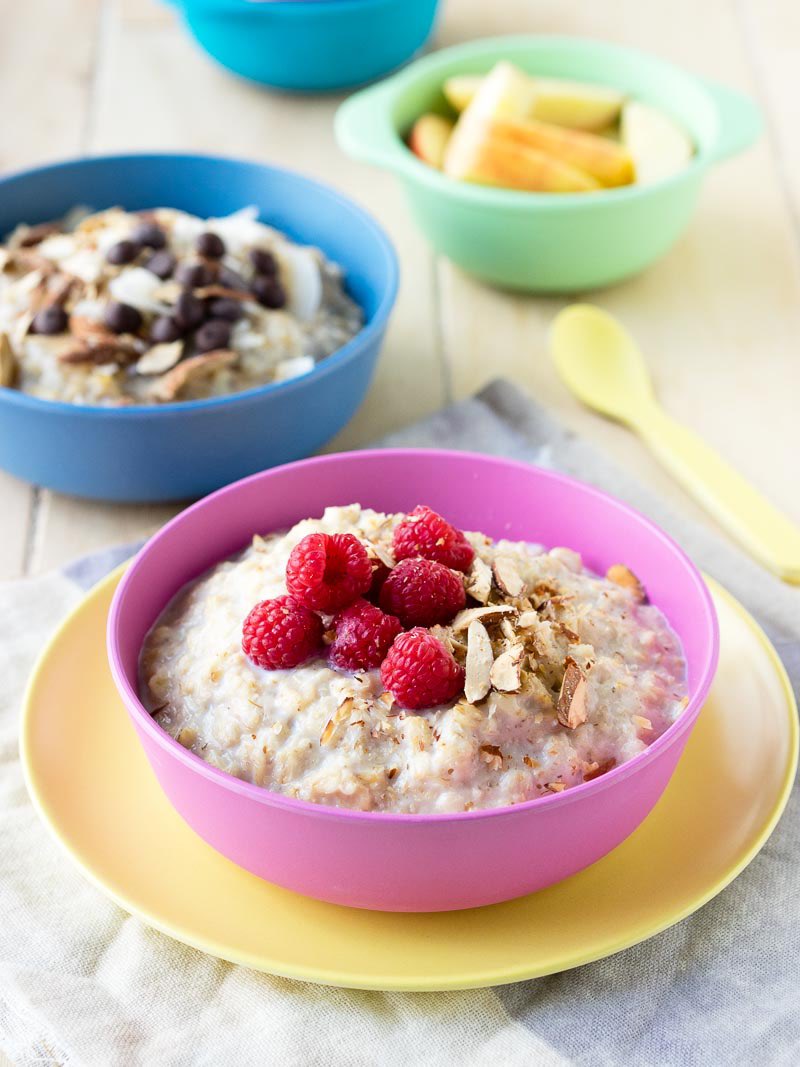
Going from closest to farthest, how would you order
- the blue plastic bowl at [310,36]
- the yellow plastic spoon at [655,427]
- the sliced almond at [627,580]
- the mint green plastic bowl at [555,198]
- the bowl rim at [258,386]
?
1. the sliced almond at [627,580]
2. the bowl rim at [258,386]
3. the yellow plastic spoon at [655,427]
4. the mint green plastic bowl at [555,198]
5. the blue plastic bowl at [310,36]

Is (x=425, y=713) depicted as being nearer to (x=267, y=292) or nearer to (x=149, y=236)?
(x=267, y=292)

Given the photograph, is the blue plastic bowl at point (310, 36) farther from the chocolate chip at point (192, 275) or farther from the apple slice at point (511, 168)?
the chocolate chip at point (192, 275)

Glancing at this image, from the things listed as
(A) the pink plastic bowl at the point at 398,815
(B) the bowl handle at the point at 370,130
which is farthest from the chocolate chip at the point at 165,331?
(B) the bowl handle at the point at 370,130

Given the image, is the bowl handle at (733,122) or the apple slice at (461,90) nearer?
the bowl handle at (733,122)

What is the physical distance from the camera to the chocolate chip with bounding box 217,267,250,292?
1976mm

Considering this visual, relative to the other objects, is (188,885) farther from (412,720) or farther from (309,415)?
(309,415)

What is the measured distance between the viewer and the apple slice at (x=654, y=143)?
2307 millimetres

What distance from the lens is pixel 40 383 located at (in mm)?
1859

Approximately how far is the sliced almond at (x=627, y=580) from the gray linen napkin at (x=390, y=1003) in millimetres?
327

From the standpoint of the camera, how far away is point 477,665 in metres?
1.21

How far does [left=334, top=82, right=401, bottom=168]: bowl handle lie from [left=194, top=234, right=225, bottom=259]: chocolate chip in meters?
0.39

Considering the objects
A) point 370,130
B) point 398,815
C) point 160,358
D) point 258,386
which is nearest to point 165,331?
point 160,358

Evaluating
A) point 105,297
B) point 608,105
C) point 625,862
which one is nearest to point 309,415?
point 105,297

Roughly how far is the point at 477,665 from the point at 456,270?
57.6 inches
